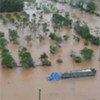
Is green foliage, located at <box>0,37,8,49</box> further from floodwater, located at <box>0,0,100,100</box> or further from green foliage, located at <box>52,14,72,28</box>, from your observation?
green foliage, located at <box>52,14,72,28</box>

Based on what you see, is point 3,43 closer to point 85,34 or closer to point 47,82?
point 47,82

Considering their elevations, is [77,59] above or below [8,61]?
below

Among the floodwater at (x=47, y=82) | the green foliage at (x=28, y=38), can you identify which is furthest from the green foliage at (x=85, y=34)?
the green foliage at (x=28, y=38)

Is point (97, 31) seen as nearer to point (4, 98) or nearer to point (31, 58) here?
point (31, 58)

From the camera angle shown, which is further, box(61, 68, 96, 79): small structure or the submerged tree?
the submerged tree

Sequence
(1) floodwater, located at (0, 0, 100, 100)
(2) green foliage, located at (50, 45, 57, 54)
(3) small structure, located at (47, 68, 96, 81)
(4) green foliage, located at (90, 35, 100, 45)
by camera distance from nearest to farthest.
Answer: (1) floodwater, located at (0, 0, 100, 100) → (3) small structure, located at (47, 68, 96, 81) → (2) green foliage, located at (50, 45, 57, 54) → (4) green foliage, located at (90, 35, 100, 45)

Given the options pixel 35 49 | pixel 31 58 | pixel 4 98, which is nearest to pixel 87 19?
pixel 35 49

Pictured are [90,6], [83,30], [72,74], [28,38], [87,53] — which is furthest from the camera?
[90,6]

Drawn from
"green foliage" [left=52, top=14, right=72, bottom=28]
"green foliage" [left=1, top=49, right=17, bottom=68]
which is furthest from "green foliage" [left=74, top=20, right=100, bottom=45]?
"green foliage" [left=1, top=49, right=17, bottom=68]

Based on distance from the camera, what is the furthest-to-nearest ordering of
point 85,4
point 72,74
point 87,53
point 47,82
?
point 85,4, point 87,53, point 72,74, point 47,82

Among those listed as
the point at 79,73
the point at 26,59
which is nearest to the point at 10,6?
the point at 26,59

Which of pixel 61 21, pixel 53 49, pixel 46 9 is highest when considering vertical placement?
pixel 53 49
